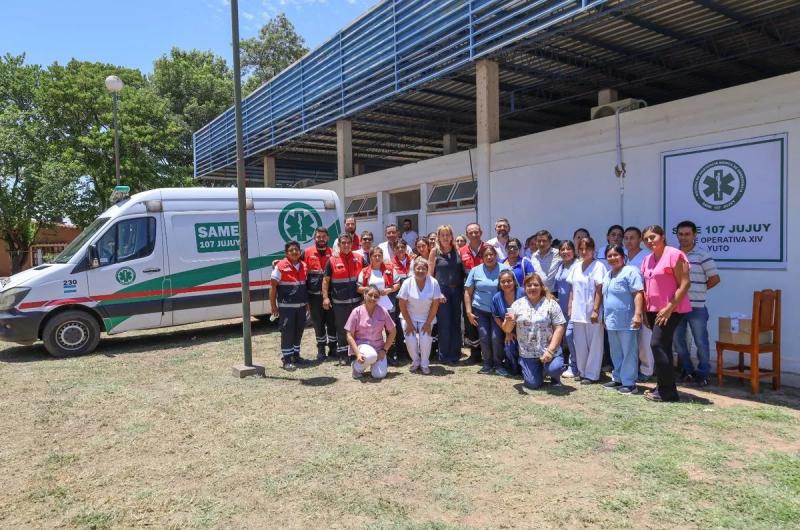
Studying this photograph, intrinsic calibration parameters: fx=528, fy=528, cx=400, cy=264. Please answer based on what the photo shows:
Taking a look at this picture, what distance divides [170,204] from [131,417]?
4308mm

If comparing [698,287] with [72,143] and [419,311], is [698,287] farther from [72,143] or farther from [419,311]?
[72,143]

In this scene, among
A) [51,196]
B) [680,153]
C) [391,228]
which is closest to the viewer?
[680,153]

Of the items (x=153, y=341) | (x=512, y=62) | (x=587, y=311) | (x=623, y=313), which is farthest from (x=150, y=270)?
(x=512, y=62)

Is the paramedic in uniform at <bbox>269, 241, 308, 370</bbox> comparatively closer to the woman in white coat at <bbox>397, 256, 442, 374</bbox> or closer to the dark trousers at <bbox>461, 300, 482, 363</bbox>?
the woman in white coat at <bbox>397, 256, 442, 374</bbox>

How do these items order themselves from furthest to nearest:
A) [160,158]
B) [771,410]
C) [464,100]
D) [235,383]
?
[160,158]
[464,100]
[235,383]
[771,410]

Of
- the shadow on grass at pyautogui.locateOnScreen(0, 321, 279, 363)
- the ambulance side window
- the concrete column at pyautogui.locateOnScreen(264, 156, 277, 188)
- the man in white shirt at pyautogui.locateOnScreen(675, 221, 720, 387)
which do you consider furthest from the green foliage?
the man in white shirt at pyautogui.locateOnScreen(675, 221, 720, 387)


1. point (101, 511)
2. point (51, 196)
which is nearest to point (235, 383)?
point (101, 511)

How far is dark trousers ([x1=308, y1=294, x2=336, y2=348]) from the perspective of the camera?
283 inches

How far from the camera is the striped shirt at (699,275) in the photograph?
18.3 feet

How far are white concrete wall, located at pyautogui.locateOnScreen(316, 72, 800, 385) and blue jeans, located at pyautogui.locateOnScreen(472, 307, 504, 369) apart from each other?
97.2 inches

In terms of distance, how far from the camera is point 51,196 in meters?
22.7

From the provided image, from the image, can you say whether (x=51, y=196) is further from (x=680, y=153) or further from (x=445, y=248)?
(x=680, y=153)

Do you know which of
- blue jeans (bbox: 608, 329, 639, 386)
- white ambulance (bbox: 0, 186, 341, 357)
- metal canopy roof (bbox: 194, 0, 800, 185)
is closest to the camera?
blue jeans (bbox: 608, 329, 639, 386)

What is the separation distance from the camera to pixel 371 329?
20.8 ft
